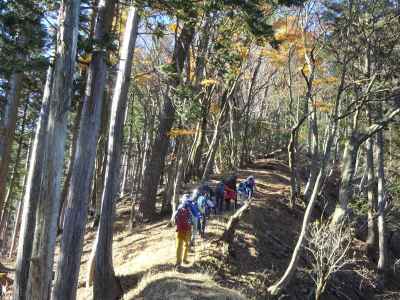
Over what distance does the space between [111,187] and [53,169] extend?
131 inches

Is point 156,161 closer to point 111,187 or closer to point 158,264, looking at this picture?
point 158,264

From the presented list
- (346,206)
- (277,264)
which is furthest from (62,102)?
(346,206)

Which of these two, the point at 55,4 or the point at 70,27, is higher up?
the point at 55,4

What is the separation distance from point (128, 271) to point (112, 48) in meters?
6.79

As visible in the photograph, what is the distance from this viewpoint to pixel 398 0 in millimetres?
15453

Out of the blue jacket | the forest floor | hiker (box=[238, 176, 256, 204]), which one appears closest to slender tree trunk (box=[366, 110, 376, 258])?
the forest floor

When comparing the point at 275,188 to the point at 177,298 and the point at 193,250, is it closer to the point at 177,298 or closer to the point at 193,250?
the point at 193,250

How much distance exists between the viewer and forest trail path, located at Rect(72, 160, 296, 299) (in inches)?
458

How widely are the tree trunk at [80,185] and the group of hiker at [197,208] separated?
2.81 metres

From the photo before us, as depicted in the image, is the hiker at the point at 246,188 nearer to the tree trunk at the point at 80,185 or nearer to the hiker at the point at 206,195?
the hiker at the point at 206,195

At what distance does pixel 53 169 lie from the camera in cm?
877

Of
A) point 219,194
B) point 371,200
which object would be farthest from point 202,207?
point 371,200

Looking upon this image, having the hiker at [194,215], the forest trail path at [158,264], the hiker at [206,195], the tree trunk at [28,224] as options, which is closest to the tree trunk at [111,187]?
the forest trail path at [158,264]

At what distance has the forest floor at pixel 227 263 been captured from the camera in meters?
12.1
